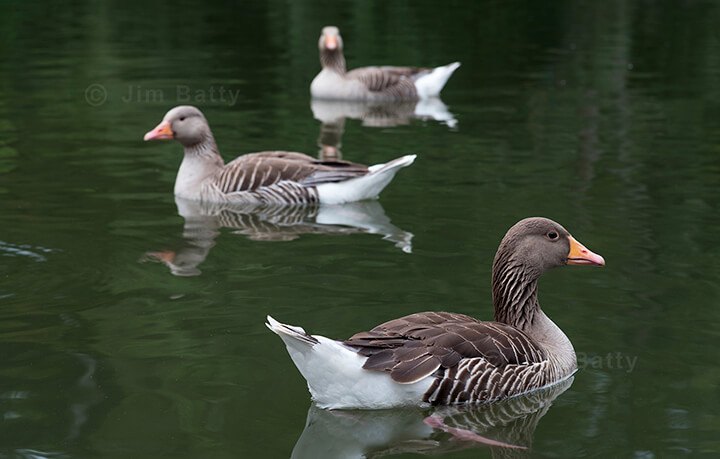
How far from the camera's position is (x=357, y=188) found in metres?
12.8

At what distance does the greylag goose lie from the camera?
2092 centimetres

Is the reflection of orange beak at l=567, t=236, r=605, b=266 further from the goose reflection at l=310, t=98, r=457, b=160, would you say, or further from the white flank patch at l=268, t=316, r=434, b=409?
the goose reflection at l=310, t=98, r=457, b=160

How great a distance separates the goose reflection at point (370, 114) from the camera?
17.6m

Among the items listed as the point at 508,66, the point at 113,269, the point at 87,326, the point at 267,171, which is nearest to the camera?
the point at 87,326

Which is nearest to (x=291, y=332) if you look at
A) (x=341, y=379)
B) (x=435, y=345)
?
(x=341, y=379)

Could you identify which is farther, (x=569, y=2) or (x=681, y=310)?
(x=569, y=2)

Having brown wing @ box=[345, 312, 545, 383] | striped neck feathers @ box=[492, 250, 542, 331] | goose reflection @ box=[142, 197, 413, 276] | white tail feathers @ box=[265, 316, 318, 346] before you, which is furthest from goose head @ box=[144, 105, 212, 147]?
white tail feathers @ box=[265, 316, 318, 346]

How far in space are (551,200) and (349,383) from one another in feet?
21.7

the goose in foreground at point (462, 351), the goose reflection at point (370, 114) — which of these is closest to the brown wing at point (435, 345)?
the goose in foreground at point (462, 351)

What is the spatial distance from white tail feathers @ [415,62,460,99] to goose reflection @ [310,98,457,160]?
0.19 m

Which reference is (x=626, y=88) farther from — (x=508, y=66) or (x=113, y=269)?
(x=113, y=269)

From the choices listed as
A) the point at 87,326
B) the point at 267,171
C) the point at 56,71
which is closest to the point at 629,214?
the point at 267,171

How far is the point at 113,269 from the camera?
9977 mm

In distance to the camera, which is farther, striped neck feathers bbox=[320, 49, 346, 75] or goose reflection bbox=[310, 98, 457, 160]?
striped neck feathers bbox=[320, 49, 346, 75]
